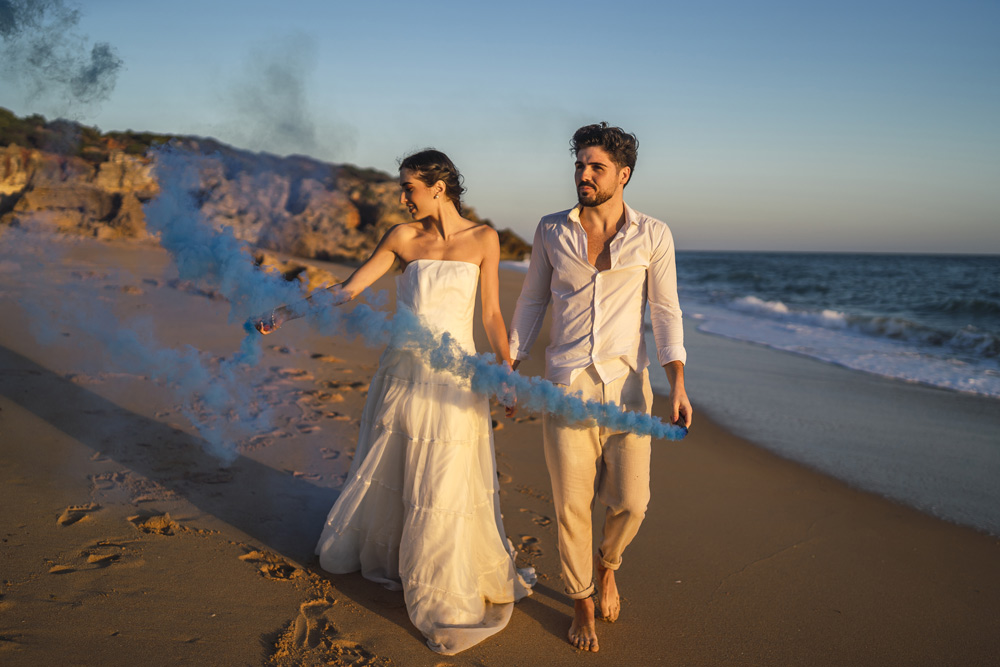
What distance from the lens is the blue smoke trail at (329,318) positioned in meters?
2.93

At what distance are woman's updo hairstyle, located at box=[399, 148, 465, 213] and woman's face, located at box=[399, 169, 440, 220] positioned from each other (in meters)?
0.02

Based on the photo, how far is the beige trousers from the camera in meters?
3.13

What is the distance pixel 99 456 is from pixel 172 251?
198 cm

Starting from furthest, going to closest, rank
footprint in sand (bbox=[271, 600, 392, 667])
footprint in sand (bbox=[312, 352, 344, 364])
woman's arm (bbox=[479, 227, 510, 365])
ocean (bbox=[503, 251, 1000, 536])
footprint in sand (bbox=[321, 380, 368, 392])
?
footprint in sand (bbox=[312, 352, 344, 364])
footprint in sand (bbox=[321, 380, 368, 392])
ocean (bbox=[503, 251, 1000, 536])
woman's arm (bbox=[479, 227, 510, 365])
footprint in sand (bbox=[271, 600, 392, 667])

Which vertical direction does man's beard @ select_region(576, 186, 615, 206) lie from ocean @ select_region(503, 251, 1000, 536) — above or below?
above

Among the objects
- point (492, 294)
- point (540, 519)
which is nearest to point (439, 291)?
point (492, 294)

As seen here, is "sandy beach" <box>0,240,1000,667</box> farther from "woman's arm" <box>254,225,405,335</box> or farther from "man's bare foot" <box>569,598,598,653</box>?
"woman's arm" <box>254,225,405,335</box>

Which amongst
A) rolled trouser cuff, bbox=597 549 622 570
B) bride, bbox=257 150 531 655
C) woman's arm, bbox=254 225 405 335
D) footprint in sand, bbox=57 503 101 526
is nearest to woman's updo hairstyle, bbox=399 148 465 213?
bride, bbox=257 150 531 655

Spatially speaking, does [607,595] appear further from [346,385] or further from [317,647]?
[346,385]

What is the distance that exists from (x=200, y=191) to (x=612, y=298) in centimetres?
256

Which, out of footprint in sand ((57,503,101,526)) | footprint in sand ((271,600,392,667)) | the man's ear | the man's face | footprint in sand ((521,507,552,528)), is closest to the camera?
footprint in sand ((271,600,392,667))

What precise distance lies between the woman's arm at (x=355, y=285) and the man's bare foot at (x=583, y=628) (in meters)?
1.93

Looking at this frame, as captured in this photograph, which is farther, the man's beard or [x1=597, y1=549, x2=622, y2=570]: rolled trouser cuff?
[x1=597, y1=549, x2=622, y2=570]: rolled trouser cuff

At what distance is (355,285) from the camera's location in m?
3.22
